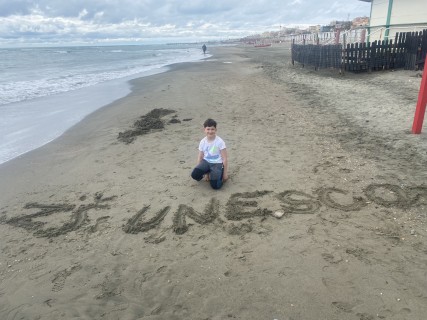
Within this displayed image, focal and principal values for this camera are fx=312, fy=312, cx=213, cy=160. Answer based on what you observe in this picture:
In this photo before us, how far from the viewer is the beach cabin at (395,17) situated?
55.9 feet

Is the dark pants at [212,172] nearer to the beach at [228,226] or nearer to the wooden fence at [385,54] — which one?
the beach at [228,226]

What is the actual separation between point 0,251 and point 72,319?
73.8 inches

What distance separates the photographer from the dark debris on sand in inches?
343

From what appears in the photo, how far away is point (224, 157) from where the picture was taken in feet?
17.9

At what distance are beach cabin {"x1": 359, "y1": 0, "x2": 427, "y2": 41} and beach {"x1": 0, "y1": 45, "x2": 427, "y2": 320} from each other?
39.2ft

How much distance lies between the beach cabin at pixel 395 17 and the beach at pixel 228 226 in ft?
39.2

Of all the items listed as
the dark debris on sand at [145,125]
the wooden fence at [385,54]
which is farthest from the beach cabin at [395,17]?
the dark debris on sand at [145,125]

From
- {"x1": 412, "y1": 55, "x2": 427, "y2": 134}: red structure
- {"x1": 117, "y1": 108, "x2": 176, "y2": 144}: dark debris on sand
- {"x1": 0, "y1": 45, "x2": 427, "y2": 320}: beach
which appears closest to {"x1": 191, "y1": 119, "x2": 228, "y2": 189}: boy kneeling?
{"x1": 0, "y1": 45, "x2": 427, "y2": 320}: beach

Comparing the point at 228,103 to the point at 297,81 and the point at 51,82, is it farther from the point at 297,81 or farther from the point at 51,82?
the point at 51,82

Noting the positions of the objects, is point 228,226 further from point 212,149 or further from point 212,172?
point 212,149

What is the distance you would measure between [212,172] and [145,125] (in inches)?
194

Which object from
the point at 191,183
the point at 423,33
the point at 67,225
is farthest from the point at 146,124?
the point at 423,33

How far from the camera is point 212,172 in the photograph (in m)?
5.36

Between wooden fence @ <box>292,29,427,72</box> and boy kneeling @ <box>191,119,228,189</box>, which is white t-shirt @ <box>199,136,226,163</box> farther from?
wooden fence @ <box>292,29,427,72</box>
